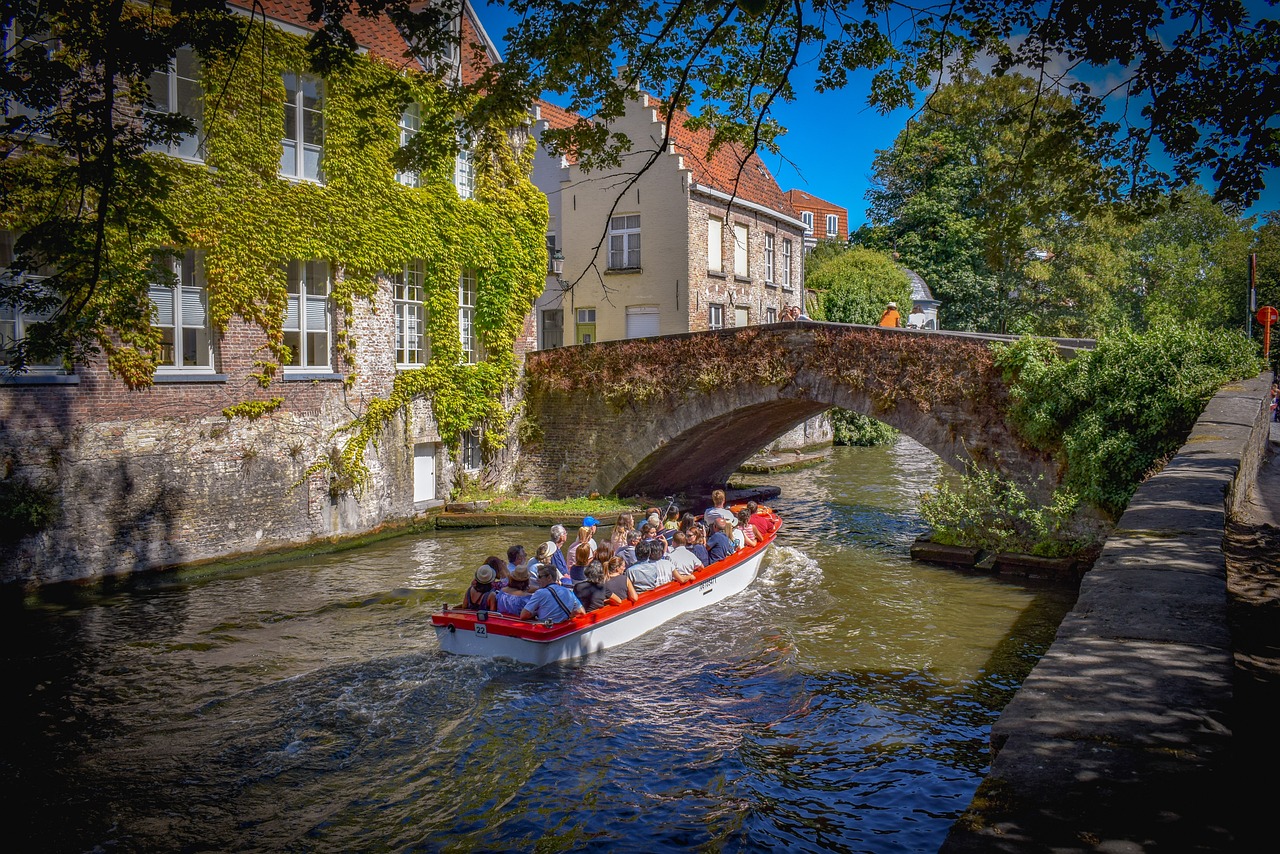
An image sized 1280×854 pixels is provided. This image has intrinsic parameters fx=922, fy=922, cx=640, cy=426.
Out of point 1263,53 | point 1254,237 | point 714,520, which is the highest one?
point 1254,237

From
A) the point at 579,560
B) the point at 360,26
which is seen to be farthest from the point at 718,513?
the point at 360,26

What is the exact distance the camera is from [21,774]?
7.14 m

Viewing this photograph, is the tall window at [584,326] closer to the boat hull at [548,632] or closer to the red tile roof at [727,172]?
the red tile roof at [727,172]

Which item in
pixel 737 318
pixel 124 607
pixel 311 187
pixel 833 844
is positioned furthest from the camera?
pixel 737 318

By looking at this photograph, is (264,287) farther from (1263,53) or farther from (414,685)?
(1263,53)

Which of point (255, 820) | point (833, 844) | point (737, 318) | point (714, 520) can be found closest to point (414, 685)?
point (255, 820)

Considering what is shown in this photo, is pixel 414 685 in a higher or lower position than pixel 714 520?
lower

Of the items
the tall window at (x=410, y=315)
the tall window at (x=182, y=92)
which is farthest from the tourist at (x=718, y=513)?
the tall window at (x=182, y=92)

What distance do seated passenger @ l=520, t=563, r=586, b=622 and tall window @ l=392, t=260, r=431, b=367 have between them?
8.02 m

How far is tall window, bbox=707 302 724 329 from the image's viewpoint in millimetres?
23266

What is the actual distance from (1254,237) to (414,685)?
132 feet

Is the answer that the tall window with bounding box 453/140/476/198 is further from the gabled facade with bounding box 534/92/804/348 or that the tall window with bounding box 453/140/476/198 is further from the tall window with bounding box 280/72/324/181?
the gabled facade with bounding box 534/92/804/348

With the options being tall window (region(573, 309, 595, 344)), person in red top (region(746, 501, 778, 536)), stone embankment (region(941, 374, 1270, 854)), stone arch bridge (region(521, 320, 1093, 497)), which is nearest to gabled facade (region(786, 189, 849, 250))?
tall window (region(573, 309, 595, 344))

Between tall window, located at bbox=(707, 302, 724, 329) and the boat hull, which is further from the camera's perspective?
tall window, located at bbox=(707, 302, 724, 329)
